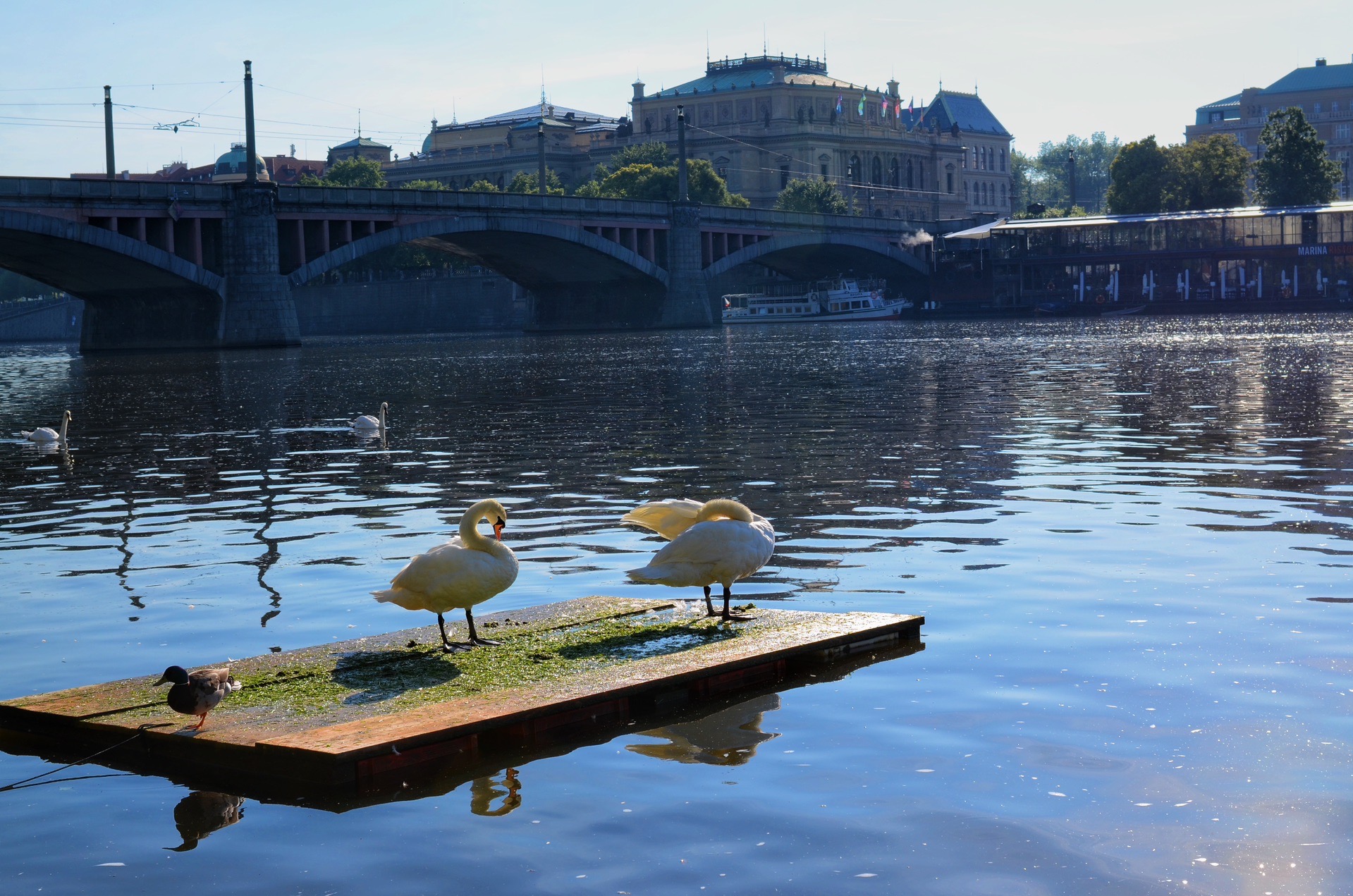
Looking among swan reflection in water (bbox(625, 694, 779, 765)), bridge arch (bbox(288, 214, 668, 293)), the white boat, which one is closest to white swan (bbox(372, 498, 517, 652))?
swan reflection in water (bbox(625, 694, 779, 765))

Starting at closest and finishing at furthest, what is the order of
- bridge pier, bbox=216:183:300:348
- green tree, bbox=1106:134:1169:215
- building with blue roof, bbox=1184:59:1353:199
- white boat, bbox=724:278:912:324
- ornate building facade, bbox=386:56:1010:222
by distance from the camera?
bridge pier, bbox=216:183:300:348, white boat, bbox=724:278:912:324, green tree, bbox=1106:134:1169:215, ornate building facade, bbox=386:56:1010:222, building with blue roof, bbox=1184:59:1353:199

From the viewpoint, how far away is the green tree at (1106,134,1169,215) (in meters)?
123

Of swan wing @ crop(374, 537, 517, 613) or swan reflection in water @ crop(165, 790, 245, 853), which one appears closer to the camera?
swan reflection in water @ crop(165, 790, 245, 853)

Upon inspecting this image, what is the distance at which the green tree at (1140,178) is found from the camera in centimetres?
12262

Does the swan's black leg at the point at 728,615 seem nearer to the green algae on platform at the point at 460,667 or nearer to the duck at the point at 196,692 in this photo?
the green algae on platform at the point at 460,667

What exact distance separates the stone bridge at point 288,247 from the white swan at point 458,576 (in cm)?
5560

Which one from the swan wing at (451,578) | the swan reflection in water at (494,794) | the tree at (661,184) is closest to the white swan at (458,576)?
the swan wing at (451,578)

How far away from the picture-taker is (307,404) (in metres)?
37.2

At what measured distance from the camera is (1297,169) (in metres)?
114

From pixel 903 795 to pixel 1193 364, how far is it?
39294 millimetres

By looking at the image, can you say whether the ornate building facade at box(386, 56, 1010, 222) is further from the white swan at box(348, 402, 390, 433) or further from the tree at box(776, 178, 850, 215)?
the white swan at box(348, 402, 390, 433)

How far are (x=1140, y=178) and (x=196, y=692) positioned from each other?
122m

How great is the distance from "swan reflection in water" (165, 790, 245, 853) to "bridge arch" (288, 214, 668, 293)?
6743 centimetres

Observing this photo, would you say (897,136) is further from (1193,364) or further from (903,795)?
(903,795)
